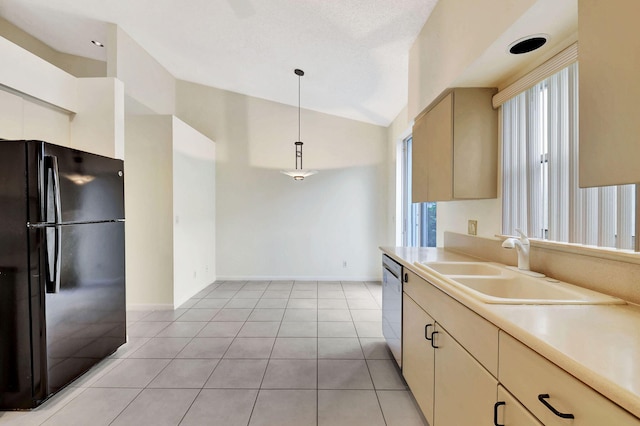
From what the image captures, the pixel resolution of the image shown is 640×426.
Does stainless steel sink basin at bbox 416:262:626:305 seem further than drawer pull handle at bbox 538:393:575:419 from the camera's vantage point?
Yes

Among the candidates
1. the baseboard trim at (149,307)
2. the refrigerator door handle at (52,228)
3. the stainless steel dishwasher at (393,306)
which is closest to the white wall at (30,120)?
the refrigerator door handle at (52,228)

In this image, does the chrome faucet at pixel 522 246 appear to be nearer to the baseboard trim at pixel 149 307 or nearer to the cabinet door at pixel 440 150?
the cabinet door at pixel 440 150

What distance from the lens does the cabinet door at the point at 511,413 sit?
82 cm

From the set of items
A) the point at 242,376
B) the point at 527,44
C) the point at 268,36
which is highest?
the point at 268,36

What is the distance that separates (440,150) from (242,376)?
2445 mm

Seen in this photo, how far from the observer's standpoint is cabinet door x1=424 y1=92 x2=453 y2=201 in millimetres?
2018

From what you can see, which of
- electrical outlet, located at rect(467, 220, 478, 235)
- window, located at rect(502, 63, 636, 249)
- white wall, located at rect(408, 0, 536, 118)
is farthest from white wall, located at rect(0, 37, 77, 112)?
electrical outlet, located at rect(467, 220, 478, 235)

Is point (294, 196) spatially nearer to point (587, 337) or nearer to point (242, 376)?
point (242, 376)

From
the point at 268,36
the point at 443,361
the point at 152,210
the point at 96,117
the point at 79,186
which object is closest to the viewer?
the point at 443,361

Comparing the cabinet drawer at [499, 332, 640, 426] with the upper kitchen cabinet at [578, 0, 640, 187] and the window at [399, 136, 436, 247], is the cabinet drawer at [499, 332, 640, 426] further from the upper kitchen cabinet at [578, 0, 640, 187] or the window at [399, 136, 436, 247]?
the window at [399, 136, 436, 247]

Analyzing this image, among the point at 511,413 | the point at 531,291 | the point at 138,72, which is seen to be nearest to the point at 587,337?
the point at 511,413

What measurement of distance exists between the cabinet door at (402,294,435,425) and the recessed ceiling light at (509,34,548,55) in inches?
63.3

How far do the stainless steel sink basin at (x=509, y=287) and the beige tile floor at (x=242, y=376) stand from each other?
0.98 meters

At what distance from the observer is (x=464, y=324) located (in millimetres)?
1203
